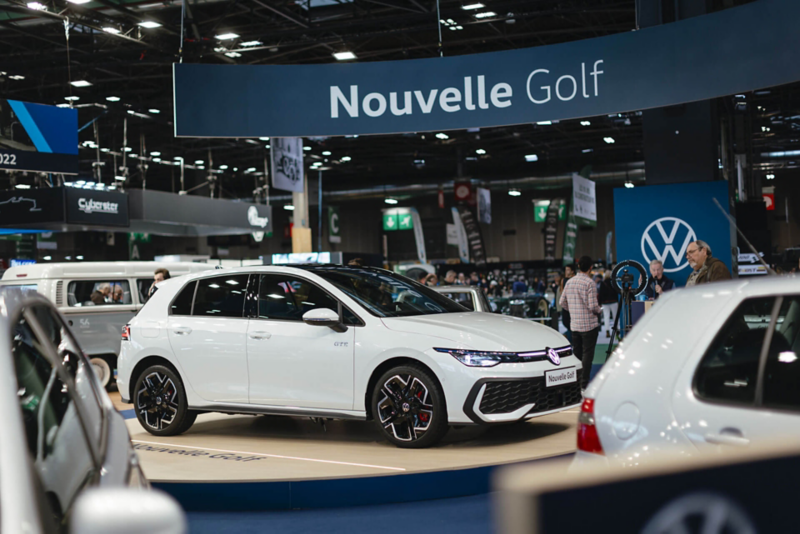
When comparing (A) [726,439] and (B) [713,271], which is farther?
(B) [713,271]

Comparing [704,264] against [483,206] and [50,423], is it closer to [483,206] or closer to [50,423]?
[50,423]

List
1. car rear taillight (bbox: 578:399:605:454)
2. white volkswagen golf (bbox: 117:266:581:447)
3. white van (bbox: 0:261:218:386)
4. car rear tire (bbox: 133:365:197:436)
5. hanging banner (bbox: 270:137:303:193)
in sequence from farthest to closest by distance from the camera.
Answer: hanging banner (bbox: 270:137:303:193), white van (bbox: 0:261:218:386), car rear tire (bbox: 133:365:197:436), white volkswagen golf (bbox: 117:266:581:447), car rear taillight (bbox: 578:399:605:454)

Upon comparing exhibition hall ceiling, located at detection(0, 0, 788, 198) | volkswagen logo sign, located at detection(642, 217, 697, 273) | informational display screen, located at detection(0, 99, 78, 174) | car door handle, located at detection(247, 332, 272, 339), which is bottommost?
car door handle, located at detection(247, 332, 272, 339)

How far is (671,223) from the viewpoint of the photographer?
31.1 feet

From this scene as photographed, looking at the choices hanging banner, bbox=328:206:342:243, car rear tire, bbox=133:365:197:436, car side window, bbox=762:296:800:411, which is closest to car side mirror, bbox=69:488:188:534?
car side window, bbox=762:296:800:411

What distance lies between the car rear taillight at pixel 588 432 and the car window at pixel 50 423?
1.69 m

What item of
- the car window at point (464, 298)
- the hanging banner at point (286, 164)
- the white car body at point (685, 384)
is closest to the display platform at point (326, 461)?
the car window at point (464, 298)

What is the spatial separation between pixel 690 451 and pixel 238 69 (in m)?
7.15

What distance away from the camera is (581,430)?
297cm

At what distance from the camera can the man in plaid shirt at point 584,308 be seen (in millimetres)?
8930

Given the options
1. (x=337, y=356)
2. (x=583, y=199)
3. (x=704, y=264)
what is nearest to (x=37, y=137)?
(x=337, y=356)

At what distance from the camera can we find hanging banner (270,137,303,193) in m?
18.5

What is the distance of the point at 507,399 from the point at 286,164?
14.2 m

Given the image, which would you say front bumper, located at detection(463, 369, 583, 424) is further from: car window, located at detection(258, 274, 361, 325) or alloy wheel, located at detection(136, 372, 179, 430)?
alloy wheel, located at detection(136, 372, 179, 430)
